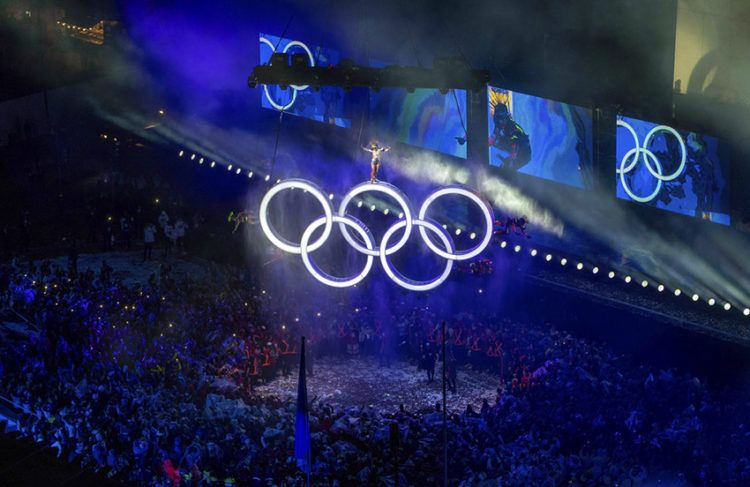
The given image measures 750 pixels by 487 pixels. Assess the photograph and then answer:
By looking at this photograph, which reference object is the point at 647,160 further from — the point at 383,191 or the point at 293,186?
the point at 293,186

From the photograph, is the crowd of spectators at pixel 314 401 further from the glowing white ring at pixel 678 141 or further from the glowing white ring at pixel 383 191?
the glowing white ring at pixel 678 141

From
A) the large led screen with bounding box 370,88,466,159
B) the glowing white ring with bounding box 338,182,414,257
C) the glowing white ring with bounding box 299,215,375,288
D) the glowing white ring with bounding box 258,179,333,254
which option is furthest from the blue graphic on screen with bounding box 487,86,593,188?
the glowing white ring with bounding box 258,179,333,254

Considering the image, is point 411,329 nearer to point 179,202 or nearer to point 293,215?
point 293,215

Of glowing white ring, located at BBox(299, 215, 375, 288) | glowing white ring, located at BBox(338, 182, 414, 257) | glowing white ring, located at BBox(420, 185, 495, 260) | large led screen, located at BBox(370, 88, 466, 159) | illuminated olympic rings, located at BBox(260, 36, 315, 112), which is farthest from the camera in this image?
illuminated olympic rings, located at BBox(260, 36, 315, 112)

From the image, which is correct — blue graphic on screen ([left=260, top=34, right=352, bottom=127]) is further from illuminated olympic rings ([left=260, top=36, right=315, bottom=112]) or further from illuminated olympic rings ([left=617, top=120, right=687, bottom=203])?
illuminated olympic rings ([left=617, top=120, right=687, bottom=203])

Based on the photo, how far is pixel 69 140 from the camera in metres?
25.2

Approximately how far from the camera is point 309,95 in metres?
22.0

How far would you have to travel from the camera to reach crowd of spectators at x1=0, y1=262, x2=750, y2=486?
10828mm

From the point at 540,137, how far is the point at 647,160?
8.04ft

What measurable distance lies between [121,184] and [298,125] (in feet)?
19.5

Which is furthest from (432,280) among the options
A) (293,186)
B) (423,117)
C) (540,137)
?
(423,117)

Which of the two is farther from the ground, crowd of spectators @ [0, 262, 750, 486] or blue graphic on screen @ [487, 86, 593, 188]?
blue graphic on screen @ [487, 86, 593, 188]

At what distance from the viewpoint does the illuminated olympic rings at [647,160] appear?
49.9 ft

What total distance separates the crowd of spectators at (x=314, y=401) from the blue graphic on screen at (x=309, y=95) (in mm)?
6379
